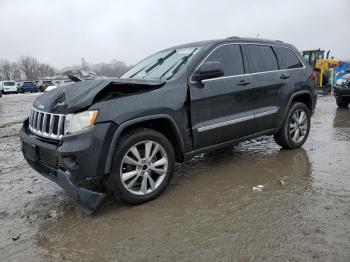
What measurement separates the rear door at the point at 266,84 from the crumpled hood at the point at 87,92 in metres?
1.67

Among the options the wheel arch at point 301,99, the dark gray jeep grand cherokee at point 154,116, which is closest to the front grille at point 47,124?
the dark gray jeep grand cherokee at point 154,116

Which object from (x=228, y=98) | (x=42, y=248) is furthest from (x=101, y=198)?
(x=228, y=98)

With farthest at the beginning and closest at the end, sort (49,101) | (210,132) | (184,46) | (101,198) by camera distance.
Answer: (184,46), (210,132), (49,101), (101,198)

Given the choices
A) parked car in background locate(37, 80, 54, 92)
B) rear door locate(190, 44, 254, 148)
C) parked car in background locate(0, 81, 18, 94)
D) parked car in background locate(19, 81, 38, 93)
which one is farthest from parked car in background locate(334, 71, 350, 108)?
parked car in background locate(19, 81, 38, 93)

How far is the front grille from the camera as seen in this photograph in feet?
10.7

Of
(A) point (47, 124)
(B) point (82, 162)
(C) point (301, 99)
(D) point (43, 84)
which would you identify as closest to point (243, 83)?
(C) point (301, 99)

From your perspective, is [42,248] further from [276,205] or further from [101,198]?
[276,205]

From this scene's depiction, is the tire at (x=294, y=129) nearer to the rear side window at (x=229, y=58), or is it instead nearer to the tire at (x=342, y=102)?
the rear side window at (x=229, y=58)

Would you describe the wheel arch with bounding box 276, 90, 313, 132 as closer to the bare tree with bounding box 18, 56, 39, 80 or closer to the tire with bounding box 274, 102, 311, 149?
the tire with bounding box 274, 102, 311, 149

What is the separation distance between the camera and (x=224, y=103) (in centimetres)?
418

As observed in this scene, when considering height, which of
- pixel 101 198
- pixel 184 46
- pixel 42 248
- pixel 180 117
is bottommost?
pixel 42 248

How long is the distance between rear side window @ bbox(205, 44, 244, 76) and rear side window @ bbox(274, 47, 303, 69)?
39.0 inches

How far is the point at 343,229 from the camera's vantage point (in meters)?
2.80

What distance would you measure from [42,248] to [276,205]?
230 cm
